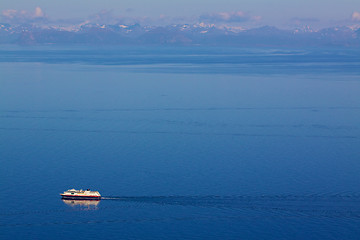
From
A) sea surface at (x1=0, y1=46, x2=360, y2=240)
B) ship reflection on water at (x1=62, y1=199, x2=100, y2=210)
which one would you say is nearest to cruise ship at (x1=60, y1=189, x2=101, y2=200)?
ship reflection on water at (x1=62, y1=199, x2=100, y2=210)

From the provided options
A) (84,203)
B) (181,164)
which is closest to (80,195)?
(84,203)

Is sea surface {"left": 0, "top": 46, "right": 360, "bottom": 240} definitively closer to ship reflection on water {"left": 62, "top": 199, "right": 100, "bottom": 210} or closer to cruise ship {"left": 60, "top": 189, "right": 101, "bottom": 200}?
ship reflection on water {"left": 62, "top": 199, "right": 100, "bottom": 210}

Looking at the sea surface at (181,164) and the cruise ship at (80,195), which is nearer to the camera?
the sea surface at (181,164)

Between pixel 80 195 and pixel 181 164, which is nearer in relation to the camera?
pixel 80 195

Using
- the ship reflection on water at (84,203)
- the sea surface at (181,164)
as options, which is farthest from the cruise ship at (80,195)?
the sea surface at (181,164)

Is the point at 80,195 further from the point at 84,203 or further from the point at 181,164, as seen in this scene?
the point at 181,164

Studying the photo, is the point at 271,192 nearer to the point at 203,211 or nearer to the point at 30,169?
the point at 203,211

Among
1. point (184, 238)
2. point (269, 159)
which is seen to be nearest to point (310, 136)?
point (269, 159)

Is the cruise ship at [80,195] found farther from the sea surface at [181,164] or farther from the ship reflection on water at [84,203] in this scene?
the sea surface at [181,164]
